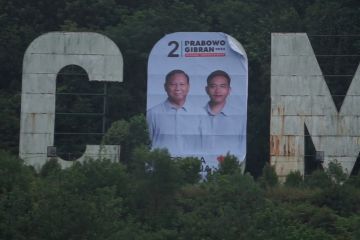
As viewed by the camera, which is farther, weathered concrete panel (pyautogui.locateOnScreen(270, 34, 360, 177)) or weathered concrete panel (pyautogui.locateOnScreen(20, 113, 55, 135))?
weathered concrete panel (pyautogui.locateOnScreen(20, 113, 55, 135))

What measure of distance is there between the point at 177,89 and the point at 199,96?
67 centimetres

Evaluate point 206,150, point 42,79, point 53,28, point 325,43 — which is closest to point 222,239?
point 206,150

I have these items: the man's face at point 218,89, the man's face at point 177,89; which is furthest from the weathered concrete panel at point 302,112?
the man's face at point 177,89

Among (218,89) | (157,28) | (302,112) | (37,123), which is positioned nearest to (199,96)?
(218,89)

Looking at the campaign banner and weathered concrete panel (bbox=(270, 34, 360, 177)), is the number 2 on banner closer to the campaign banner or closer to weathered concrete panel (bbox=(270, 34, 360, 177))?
the campaign banner

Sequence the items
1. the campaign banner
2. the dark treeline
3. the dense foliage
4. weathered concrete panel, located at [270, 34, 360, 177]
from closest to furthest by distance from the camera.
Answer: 1. the dense foliage
2. weathered concrete panel, located at [270, 34, 360, 177]
3. the campaign banner
4. the dark treeline

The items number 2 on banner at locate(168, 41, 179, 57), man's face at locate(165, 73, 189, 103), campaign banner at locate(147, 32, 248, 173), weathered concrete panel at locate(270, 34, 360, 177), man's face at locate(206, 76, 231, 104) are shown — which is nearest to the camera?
weathered concrete panel at locate(270, 34, 360, 177)

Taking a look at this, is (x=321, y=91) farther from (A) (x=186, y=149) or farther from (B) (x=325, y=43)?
(B) (x=325, y=43)

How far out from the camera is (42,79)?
3309cm

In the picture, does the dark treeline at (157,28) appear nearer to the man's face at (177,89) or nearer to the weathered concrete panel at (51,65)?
the weathered concrete panel at (51,65)

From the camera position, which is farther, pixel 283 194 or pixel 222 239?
pixel 283 194

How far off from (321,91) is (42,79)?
795 cm

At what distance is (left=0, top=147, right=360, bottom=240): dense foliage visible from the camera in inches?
984

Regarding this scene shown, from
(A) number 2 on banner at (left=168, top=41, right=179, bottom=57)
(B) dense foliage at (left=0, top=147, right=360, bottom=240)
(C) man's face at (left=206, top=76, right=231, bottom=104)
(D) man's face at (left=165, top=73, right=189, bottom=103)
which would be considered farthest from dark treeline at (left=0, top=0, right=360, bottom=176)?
(B) dense foliage at (left=0, top=147, right=360, bottom=240)
